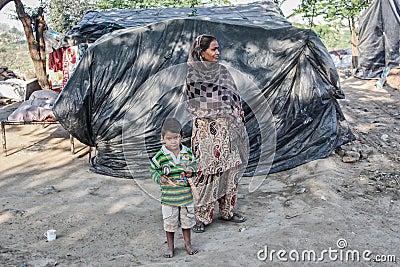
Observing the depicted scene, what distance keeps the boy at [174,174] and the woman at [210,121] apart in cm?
46

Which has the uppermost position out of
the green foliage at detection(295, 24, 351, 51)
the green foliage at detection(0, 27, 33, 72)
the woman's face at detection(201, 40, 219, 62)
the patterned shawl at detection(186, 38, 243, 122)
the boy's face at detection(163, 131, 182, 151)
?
the woman's face at detection(201, 40, 219, 62)

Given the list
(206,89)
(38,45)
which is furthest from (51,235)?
(38,45)

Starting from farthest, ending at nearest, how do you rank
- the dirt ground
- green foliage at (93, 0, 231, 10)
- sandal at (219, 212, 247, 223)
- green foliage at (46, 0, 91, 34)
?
green foliage at (46, 0, 91, 34) < green foliage at (93, 0, 231, 10) < sandal at (219, 212, 247, 223) < the dirt ground

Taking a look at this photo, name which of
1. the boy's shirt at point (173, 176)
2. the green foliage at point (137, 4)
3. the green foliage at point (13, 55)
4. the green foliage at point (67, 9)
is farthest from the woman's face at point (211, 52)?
the green foliage at point (13, 55)

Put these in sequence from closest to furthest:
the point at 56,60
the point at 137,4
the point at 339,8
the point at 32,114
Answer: the point at 32,114
the point at 56,60
the point at 339,8
the point at 137,4

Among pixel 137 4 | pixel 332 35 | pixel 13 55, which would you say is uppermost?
pixel 137 4

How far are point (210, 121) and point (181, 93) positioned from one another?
2102mm

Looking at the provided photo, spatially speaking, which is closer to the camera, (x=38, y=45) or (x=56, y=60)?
(x=38, y=45)

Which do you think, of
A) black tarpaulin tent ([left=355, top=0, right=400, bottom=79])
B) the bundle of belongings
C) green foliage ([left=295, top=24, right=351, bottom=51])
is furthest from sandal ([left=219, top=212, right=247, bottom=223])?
green foliage ([left=295, top=24, right=351, bottom=51])

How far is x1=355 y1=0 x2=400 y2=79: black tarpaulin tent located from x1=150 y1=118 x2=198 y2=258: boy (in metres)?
10.5

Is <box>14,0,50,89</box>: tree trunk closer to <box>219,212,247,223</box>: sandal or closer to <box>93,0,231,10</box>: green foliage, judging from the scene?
<box>93,0,231,10</box>: green foliage

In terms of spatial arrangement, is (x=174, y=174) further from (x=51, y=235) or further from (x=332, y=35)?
(x=332, y=35)

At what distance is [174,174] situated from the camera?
3.14 metres

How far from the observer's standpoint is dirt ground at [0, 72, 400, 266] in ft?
10.1
